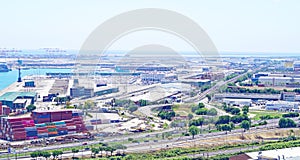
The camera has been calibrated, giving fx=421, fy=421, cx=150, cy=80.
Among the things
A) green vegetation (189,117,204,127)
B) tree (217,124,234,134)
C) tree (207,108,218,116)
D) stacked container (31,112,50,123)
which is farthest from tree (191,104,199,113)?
stacked container (31,112,50,123)

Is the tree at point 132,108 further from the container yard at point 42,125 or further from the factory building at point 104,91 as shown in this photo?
the factory building at point 104,91

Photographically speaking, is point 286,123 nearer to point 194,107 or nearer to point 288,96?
point 194,107

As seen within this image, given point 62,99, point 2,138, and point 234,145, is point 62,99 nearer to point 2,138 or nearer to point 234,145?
point 2,138

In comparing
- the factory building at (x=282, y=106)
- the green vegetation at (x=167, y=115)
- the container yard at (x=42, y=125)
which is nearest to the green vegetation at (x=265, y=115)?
the factory building at (x=282, y=106)

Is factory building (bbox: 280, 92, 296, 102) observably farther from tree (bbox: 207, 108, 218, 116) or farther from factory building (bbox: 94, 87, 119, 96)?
factory building (bbox: 94, 87, 119, 96)

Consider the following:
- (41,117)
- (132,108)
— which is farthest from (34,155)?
(132,108)

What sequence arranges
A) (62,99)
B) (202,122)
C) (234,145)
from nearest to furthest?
(234,145) → (202,122) → (62,99)

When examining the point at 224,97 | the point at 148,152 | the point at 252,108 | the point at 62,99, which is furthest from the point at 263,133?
the point at 62,99
